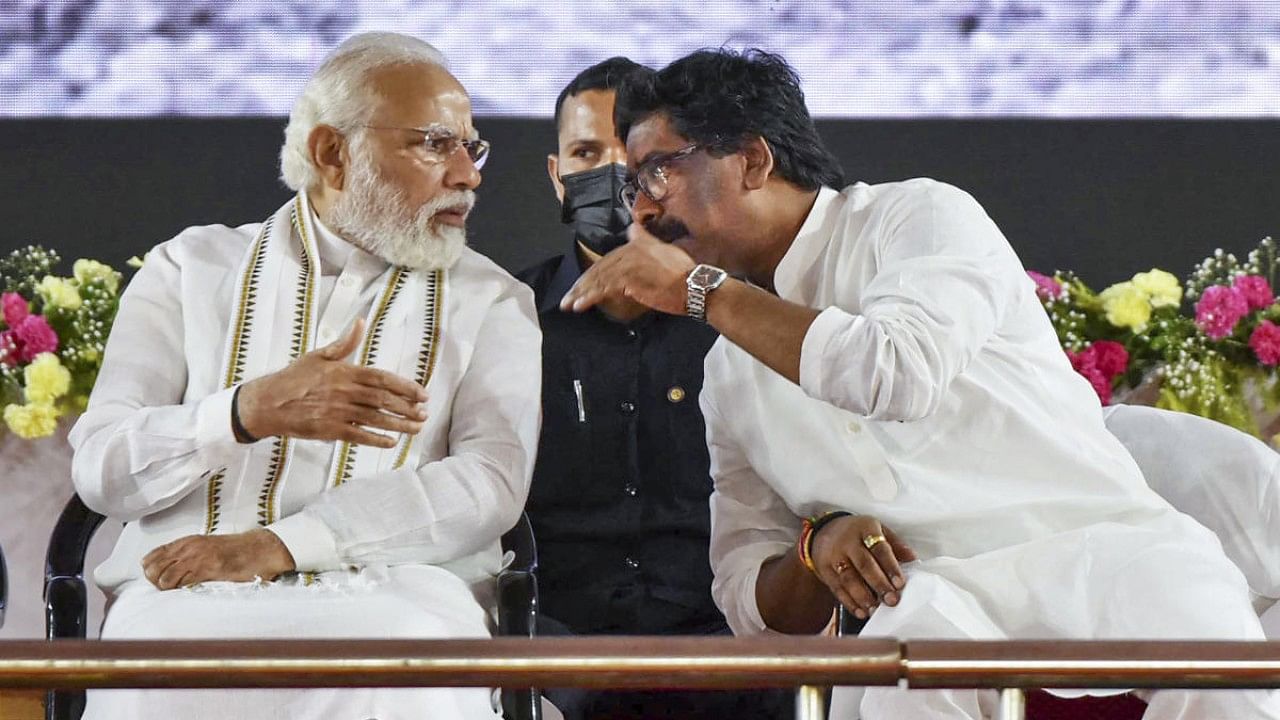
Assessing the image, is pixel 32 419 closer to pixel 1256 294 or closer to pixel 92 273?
pixel 92 273

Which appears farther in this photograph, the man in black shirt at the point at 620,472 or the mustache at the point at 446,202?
the man in black shirt at the point at 620,472

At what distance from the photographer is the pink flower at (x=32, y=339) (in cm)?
392

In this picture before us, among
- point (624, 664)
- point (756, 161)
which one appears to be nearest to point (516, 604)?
point (756, 161)

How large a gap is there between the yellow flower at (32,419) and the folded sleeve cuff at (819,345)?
2.00 meters

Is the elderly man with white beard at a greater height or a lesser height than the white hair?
lesser

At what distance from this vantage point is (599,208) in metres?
3.95

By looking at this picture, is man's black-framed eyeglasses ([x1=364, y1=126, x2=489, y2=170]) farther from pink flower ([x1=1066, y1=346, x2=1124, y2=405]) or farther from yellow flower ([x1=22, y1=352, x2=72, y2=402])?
pink flower ([x1=1066, y1=346, x2=1124, y2=405])

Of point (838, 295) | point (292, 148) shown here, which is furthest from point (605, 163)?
point (838, 295)

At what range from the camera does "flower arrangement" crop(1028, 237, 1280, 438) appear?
403cm

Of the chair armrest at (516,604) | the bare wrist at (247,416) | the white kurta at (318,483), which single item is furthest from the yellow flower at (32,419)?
the chair armrest at (516,604)

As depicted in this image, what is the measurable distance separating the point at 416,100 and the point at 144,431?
918 millimetres

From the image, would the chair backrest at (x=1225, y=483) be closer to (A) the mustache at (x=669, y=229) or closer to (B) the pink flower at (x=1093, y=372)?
(B) the pink flower at (x=1093, y=372)

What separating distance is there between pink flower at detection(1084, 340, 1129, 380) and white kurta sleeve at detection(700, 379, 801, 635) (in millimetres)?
1246

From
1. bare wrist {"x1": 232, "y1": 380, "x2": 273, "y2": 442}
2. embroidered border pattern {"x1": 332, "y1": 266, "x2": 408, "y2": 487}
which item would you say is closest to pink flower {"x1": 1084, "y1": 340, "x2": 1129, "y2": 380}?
embroidered border pattern {"x1": 332, "y1": 266, "x2": 408, "y2": 487}
